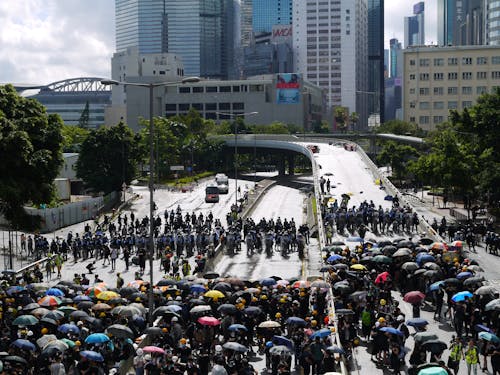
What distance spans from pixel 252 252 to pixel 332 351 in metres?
28.1

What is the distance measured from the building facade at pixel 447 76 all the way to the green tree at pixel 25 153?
108386mm

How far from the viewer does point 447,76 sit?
144 meters

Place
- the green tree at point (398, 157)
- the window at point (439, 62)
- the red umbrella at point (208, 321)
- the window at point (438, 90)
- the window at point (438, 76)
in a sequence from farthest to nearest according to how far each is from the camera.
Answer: the window at point (438, 90) < the window at point (438, 76) < the window at point (439, 62) < the green tree at point (398, 157) < the red umbrella at point (208, 321)

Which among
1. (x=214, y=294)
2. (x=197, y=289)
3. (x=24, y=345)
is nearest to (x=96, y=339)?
(x=24, y=345)

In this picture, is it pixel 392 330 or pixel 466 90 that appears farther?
pixel 466 90

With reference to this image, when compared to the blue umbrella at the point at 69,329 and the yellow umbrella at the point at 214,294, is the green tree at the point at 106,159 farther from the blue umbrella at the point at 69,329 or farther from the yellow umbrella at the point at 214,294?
the blue umbrella at the point at 69,329

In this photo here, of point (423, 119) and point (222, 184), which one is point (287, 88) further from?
point (222, 184)

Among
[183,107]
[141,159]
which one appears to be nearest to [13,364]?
[141,159]

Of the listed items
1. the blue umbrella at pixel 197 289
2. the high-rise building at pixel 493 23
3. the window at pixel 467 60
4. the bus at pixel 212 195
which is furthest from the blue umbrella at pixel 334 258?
the high-rise building at pixel 493 23

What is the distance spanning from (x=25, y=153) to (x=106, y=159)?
41758 millimetres

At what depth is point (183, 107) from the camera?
18875 centimetres

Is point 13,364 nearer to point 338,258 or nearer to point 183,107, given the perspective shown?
point 338,258

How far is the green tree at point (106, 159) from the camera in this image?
81.2 metres

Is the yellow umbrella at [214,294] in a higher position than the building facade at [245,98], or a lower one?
lower
